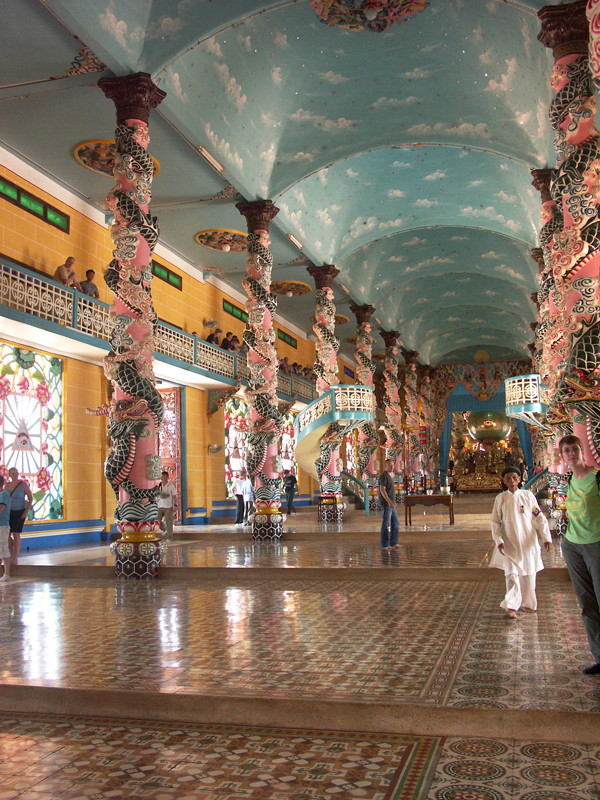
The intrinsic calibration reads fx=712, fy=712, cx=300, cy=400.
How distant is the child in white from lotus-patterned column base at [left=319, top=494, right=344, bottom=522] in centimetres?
1190

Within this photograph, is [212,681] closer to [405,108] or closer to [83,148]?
[83,148]

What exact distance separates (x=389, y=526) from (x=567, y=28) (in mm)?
7598

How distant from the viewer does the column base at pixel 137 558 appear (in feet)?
31.2

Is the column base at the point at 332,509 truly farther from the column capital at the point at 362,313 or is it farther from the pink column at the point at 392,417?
the pink column at the point at 392,417

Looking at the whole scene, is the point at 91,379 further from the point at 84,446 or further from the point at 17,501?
the point at 17,501

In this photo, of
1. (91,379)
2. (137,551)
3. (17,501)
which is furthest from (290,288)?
(137,551)

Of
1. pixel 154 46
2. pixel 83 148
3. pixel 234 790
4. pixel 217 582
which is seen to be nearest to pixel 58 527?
pixel 217 582

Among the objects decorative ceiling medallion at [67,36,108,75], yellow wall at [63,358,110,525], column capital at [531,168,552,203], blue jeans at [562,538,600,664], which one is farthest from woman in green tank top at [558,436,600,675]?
yellow wall at [63,358,110,525]

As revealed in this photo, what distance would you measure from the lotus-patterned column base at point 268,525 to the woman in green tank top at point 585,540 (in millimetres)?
9723

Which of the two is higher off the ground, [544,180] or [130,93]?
[544,180]

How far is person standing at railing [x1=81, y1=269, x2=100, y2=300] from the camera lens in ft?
47.0

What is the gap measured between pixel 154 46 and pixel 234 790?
33.5 feet

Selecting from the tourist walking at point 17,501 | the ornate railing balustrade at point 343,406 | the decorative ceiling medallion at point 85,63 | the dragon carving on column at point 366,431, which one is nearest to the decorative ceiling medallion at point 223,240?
the ornate railing balustrade at point 343,406

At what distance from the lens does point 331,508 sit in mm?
18375
